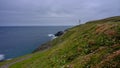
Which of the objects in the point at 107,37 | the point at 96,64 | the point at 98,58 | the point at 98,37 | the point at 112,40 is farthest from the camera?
the point at 98,37

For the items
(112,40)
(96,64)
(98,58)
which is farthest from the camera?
(112,40)

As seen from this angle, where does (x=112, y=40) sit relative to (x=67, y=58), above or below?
above

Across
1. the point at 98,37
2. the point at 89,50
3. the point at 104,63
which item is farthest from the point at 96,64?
the point at 98,37

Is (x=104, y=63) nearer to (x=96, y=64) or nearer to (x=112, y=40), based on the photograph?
(x=96, y=64)

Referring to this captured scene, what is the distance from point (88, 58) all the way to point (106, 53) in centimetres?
215

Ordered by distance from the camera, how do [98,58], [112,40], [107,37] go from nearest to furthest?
[98,58], [112,40], [107,37]

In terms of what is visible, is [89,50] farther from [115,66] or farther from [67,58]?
[115,66]

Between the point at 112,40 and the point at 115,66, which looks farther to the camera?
the point at 112,40

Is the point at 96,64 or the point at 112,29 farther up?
the point at 112,29

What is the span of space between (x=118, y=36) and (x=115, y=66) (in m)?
12.7

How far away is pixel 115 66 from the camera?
18.1m

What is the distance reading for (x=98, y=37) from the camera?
1319 inches

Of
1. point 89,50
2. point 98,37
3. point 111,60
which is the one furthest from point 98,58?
point 98,37

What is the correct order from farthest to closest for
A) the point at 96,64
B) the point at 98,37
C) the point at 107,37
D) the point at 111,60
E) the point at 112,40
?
Result: the point at 98,37 → the point at 107,37 → the point at 112,40 → the point at 96,64 → the point at 111,60
